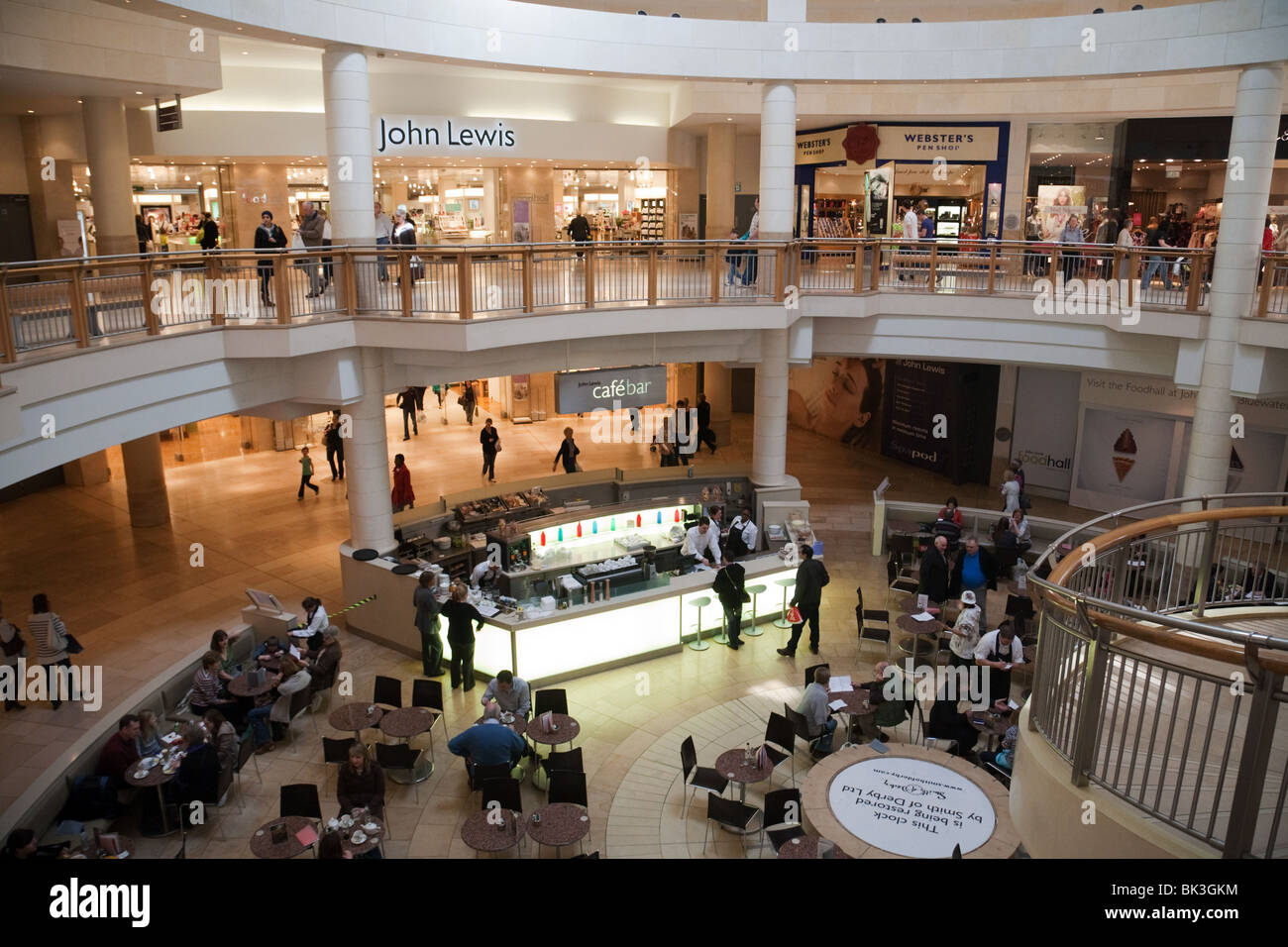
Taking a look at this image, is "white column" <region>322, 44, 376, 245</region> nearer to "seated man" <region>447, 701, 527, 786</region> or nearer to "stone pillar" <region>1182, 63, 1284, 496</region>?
"seated man" <region>447, 701, 527, 786</region>

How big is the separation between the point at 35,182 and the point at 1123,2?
2216cm

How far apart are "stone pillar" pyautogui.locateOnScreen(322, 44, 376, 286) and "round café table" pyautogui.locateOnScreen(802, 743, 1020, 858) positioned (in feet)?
32.0

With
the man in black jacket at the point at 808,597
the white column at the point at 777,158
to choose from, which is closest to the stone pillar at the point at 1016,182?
the white column at the point at 777,158

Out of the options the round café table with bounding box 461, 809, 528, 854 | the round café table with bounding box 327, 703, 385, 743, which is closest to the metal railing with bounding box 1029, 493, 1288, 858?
the round café table with bounding box 461, 809, 528, 854

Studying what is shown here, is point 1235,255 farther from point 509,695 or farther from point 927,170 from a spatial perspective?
point 509,695

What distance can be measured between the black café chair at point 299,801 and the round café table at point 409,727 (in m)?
1.49

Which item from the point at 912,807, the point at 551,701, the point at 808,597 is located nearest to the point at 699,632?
the point at 808,597

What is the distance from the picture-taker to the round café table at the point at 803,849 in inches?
323

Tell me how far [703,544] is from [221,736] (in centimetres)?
787

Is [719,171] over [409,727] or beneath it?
over

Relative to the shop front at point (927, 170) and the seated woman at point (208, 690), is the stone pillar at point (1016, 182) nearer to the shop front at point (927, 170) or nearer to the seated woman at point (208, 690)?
the shop front at point (927, 170)

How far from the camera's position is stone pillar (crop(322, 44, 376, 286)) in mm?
13242

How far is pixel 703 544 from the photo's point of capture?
1559cm

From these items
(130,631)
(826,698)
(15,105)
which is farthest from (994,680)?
(15,105)
